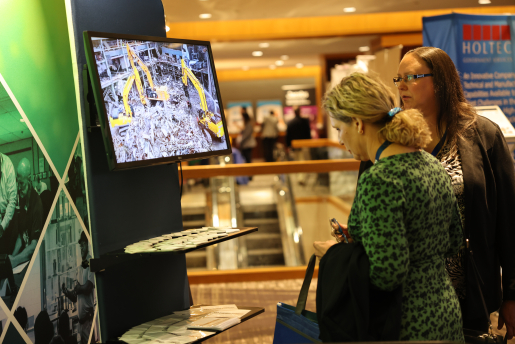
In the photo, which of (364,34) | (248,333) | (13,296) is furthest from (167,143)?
(364,34)

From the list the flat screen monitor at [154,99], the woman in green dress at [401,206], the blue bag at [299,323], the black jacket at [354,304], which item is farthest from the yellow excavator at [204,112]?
the black jacket at [354,304]

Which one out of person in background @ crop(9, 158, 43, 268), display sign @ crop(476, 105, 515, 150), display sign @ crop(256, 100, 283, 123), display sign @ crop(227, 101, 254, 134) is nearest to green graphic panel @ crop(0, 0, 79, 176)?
person in background @ crop(9, 158, 43, 268)

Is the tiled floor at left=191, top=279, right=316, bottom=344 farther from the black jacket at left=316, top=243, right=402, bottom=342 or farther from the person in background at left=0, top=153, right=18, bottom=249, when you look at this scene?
the black jacket at left=316, top=243, right=402, bottom=342

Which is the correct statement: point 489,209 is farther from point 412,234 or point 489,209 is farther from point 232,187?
point 232,187

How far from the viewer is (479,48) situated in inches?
183

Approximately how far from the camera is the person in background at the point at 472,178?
201 cm

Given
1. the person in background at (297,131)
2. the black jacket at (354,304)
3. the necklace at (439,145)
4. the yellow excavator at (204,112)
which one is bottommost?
the black jacket at (354,304)

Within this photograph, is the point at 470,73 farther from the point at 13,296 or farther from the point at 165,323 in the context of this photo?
the point at 13,296

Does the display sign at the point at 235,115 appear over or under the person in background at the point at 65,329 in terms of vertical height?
over

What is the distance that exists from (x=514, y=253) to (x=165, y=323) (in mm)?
1549

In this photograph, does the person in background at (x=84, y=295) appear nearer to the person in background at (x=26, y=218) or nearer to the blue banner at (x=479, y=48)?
the person in background at (x=26, y=218)

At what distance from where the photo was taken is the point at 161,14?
216 centimetres

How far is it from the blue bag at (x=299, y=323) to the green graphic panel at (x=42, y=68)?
1.55m

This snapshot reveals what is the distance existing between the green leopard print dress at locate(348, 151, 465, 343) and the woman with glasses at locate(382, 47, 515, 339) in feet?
1.46
